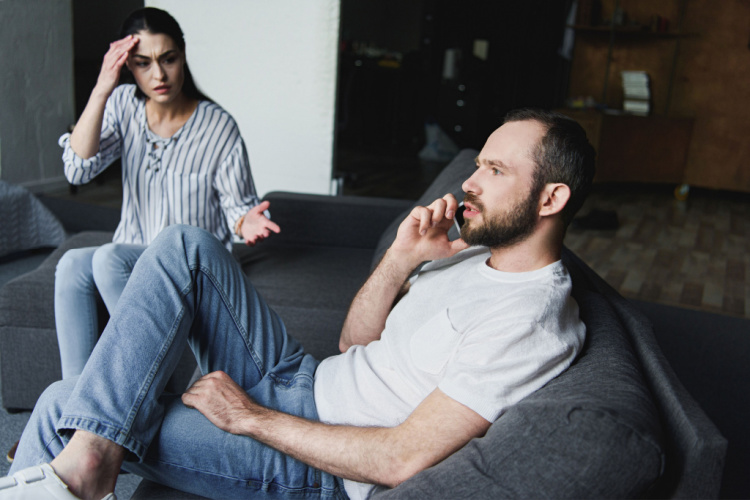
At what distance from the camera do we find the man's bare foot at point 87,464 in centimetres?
99

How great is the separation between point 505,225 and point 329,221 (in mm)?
1464

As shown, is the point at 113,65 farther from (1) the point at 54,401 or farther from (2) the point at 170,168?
(1) the point at 54,401

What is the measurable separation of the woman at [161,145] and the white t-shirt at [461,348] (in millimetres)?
689

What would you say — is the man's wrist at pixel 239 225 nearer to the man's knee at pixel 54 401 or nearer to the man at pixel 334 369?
the man at pixel 334 369

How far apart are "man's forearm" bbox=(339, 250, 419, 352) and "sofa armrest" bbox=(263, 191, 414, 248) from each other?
1123mm

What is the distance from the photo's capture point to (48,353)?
6.10 ft

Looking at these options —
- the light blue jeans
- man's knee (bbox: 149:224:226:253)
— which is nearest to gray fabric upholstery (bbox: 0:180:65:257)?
the light blue jeans

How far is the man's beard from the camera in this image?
115cm

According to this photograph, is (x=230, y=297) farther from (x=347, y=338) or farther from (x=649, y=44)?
(x=649, y=44)

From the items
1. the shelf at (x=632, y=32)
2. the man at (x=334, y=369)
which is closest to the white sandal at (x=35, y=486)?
the man at (x=334, y=369)

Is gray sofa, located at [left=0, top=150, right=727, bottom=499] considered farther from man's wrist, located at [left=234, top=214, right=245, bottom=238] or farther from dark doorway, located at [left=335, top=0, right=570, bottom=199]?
dark doorway, located at [left=335, top=0, right=570, bottom=199]

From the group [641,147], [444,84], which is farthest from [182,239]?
[444,84]

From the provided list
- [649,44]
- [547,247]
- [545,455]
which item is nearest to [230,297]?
[547,247]

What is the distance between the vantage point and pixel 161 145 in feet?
6.55
